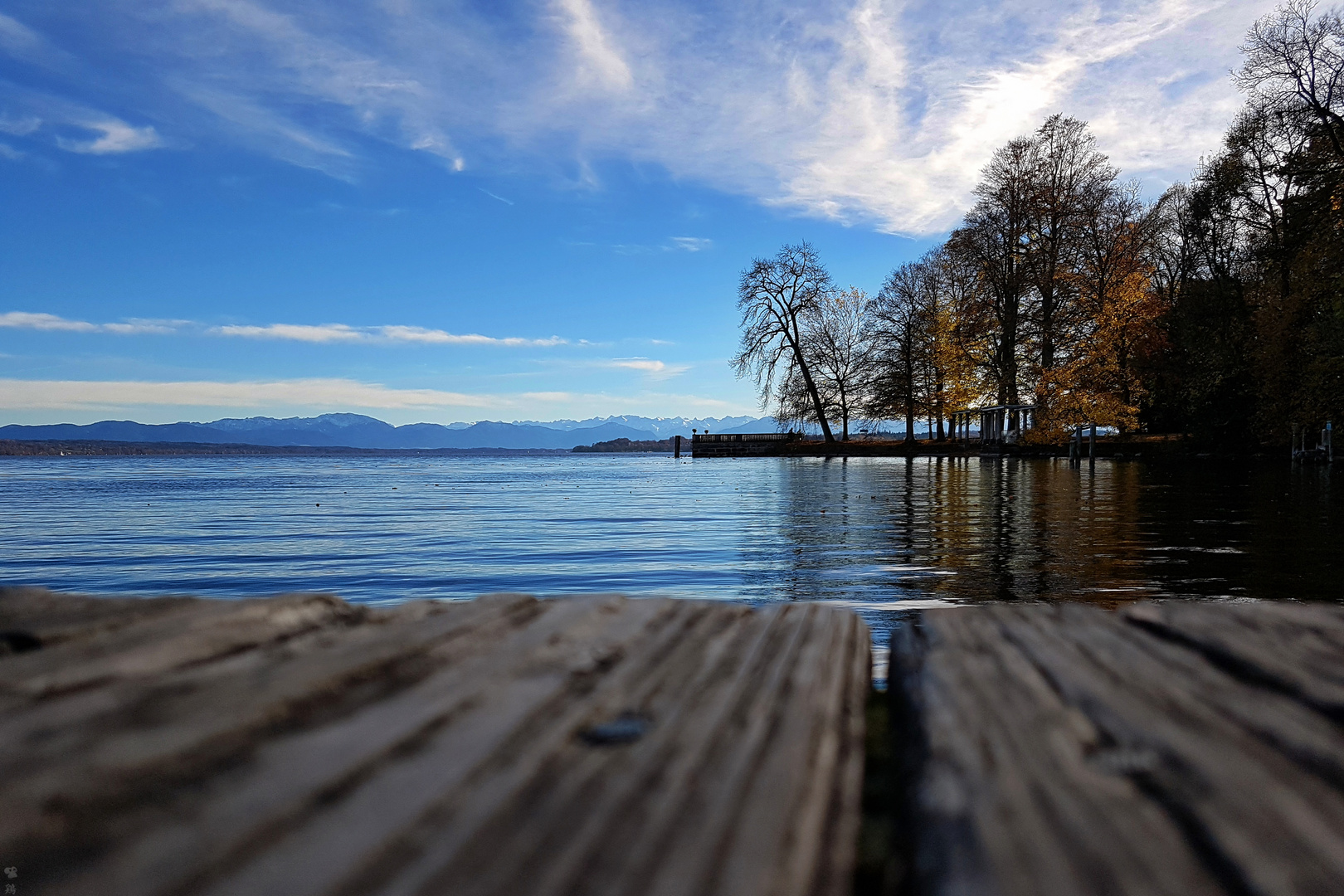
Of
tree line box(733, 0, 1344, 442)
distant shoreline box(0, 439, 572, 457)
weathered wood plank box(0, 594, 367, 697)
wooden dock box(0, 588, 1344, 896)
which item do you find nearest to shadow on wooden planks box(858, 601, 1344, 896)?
wooden dock box(0, 588, 1344, 896)

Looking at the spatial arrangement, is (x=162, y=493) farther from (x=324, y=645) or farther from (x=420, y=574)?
(x=324, y=645)

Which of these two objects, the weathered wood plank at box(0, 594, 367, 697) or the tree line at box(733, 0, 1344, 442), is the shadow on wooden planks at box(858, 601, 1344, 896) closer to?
the weathered wood plank at box(0, 594, 367, 697)

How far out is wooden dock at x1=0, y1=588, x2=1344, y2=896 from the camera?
71 cm

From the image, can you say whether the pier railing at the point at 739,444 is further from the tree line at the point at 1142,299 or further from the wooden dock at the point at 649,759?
the wooden dock at the point at 649,759

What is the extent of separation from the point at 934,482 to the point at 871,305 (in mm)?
40073

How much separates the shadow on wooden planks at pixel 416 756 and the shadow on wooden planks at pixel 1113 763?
8 centimetres

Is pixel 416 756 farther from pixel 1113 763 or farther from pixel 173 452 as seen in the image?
pixel 173 452

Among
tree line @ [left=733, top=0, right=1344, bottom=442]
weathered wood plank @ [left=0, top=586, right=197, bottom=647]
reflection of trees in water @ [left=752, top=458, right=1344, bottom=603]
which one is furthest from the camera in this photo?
tree line @ [left=733, top=0, right=1344, bottom=442]

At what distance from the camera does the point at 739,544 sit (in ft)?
36.1

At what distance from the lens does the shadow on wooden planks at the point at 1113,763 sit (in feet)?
2.36

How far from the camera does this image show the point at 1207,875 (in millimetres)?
708

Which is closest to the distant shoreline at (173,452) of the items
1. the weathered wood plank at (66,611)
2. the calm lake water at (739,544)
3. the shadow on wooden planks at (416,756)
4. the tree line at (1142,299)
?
the tree line at (1142,299)

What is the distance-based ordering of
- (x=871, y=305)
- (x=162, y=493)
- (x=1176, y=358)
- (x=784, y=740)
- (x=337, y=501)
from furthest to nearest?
(x=871, y=305)
(x=1176, y=358)
(x=162, y=493)
(x=337, y=501)
(x=784, y=740)

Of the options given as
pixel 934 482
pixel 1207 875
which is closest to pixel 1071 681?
pixel 1207 875
